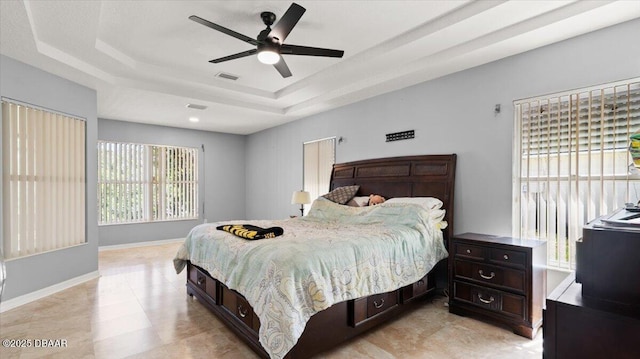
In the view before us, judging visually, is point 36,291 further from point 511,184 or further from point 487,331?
point 511,184

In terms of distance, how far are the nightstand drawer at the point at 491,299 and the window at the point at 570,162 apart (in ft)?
2.16

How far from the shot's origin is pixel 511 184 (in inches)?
124

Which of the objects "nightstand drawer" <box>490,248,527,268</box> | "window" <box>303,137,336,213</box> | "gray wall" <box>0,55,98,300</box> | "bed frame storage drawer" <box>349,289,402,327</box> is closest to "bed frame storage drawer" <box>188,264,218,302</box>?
"bed frame storage drawer" <box>349,289,402,327</box>

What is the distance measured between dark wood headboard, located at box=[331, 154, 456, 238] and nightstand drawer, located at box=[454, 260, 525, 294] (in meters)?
0.52

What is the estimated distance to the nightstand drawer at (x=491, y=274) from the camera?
2611 millimetres

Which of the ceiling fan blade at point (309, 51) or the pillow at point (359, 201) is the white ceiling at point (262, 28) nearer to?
the ceiling fan blade at point (309, 51)

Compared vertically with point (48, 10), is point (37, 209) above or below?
below

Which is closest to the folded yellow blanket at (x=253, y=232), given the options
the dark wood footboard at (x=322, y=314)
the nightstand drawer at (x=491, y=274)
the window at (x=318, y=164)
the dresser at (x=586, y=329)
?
the dark wood footboard at (x=322, y=314)

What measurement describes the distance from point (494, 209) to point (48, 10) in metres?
4.49

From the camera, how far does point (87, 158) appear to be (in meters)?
4.27

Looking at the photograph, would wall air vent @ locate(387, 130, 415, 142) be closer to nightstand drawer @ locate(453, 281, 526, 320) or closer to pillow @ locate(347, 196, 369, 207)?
pillow @ locate(347, 196, 369, 207)

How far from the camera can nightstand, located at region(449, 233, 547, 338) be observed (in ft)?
8.41

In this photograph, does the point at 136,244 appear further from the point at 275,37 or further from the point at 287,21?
the point at 287,21

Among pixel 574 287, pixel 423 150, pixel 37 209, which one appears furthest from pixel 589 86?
pixel 37 209
